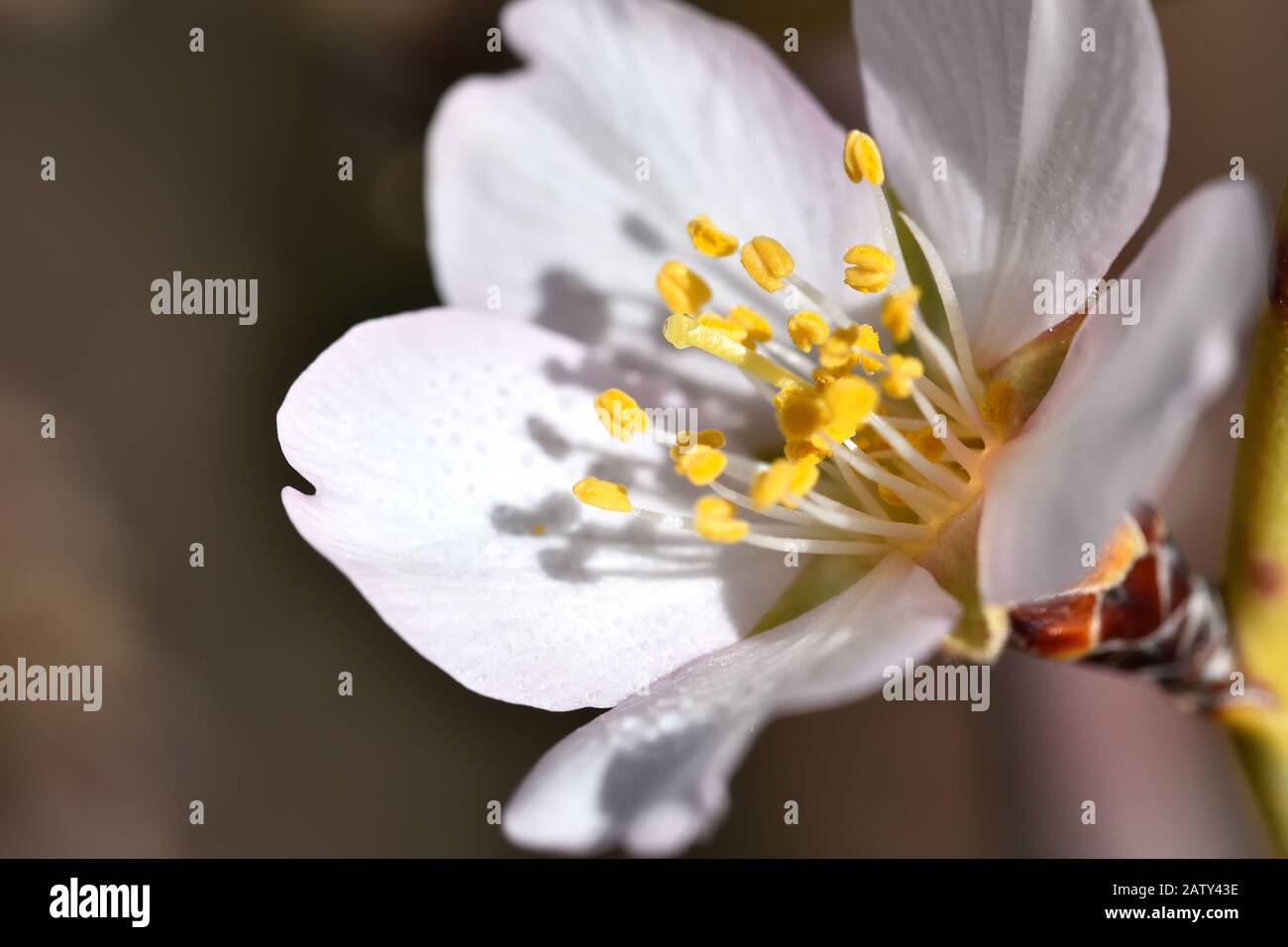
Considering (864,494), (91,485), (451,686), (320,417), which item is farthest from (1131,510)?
(91,485)

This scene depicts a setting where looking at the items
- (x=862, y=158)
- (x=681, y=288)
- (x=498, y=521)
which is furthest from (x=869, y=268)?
(x=498, y=521)

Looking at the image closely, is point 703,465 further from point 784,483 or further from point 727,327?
point 727,327

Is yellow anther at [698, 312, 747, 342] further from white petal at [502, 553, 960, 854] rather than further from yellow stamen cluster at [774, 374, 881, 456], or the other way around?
white petal at [502, 553, 960, 854]

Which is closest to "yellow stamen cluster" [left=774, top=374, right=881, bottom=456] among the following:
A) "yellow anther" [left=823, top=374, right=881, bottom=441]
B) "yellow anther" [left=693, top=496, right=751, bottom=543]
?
"yellow anther" [left=823, top=374, right=881, bottom=441]
